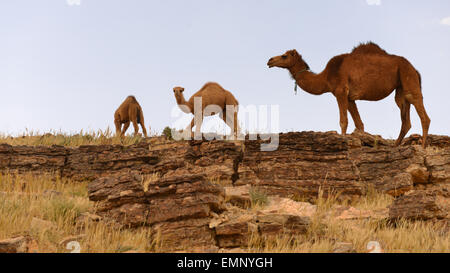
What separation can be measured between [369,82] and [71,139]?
10.7 meters

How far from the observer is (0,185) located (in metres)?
12.8

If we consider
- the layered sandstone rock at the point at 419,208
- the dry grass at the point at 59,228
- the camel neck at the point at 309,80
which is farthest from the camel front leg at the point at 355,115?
the dry grass at the point at 59,228

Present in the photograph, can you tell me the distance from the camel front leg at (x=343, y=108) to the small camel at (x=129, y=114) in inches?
414

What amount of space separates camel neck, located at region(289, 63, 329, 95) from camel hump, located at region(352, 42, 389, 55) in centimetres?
139

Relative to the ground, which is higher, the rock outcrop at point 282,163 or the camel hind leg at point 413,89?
the camel hind leg at point 413,89

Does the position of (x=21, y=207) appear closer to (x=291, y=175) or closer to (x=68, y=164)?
(x=68, y=164)

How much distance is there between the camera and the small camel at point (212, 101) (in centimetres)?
1750

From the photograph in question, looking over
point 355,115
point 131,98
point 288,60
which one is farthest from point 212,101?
A: point 131,98

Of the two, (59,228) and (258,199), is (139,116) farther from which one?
(59,228)

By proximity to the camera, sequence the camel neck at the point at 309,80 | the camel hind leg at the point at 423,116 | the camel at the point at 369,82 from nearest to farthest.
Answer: the camel hind leg at the point at 423,116
the camel at the point at 369,82
the camel neck at the point at 309,80

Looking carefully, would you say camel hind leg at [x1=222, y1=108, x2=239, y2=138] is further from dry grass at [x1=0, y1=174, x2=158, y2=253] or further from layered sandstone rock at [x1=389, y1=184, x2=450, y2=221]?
layered sandstone rock at [x1=389, y1=184, x2=450, y2=221]

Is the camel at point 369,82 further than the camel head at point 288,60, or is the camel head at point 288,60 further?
the camel head at point 288,60

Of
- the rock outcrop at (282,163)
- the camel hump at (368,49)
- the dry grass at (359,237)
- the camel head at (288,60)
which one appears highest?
the camel hump at (368,49)

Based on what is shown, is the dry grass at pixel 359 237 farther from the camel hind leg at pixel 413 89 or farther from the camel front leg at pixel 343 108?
the camel hind leg at pixel 413 89
